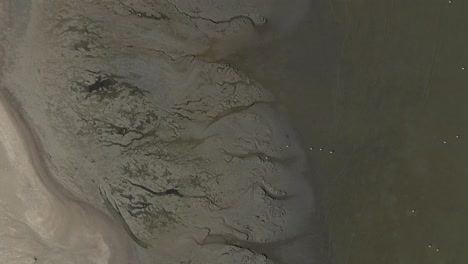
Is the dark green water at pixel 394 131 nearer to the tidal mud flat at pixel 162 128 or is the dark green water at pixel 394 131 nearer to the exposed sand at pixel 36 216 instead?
the tidal mud flat at pixel 162 128

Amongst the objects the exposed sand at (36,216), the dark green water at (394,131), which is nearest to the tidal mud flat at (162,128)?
the exposed sand at (36,216)

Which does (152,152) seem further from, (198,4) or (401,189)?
(401,189)

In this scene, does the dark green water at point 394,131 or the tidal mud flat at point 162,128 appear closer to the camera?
the tidal mud flat at point 162,128

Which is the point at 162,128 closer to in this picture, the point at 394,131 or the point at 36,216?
the point at 36,216

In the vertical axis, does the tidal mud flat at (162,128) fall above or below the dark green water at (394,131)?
below

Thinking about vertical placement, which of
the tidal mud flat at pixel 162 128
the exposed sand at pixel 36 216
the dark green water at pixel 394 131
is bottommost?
the exposed sand at pixel 36 216

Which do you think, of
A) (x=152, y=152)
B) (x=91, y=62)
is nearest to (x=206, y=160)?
(x=152, y=152)

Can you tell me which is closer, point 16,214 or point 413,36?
point 16,214
